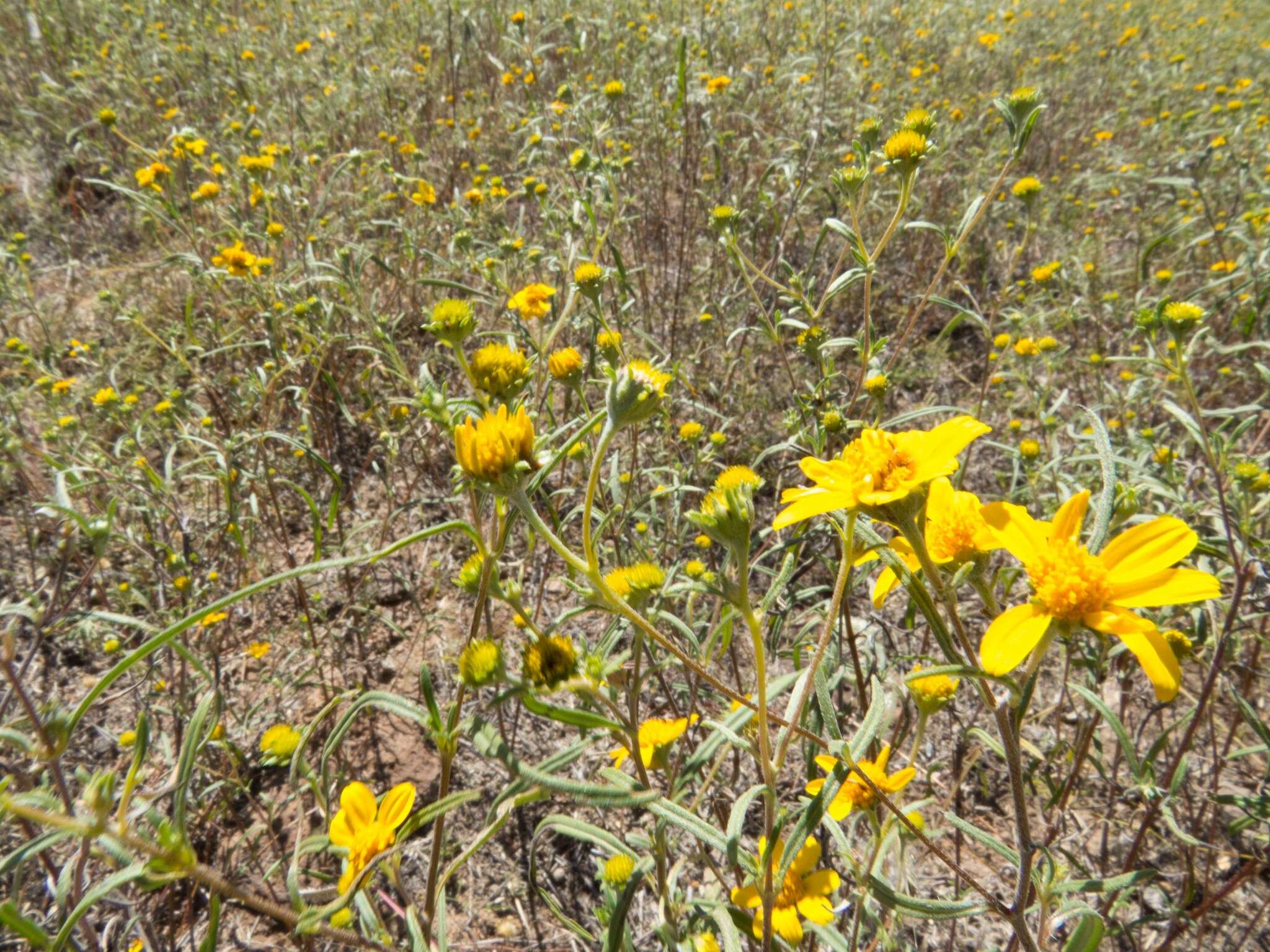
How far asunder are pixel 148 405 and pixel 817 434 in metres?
3.32

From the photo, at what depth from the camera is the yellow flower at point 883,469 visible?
2.80 ft

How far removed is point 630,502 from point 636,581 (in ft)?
3.92

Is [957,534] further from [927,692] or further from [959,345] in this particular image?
[959,345]

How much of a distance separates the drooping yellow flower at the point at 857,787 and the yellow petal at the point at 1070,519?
1.77 feet

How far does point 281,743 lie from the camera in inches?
68.0

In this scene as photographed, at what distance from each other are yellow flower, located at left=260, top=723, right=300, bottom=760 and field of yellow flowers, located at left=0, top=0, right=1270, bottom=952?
1 cm

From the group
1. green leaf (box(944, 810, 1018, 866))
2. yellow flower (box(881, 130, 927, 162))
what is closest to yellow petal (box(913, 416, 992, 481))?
green leaf (box(944, 810, 1018, 866))

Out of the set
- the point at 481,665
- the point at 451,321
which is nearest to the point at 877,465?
the point at 481,665

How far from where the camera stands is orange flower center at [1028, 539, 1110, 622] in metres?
0.83

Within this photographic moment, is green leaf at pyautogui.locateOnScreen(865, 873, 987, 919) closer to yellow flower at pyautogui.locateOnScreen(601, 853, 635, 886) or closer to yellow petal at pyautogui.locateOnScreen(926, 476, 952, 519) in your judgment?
yellow flower at pyautogui.locateOnScreen(601, 853, 635, 886)

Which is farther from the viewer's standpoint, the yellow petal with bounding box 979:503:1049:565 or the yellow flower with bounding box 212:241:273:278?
the yellow flower with bounding box 212:241:273:278

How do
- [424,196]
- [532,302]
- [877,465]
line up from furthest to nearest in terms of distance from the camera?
[424,196]
[532,302]
[877,465]

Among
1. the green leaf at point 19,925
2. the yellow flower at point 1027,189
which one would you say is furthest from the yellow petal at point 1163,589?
the yellow flower at point 1027,189

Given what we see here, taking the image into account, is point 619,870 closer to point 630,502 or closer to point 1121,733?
point 1121,733
